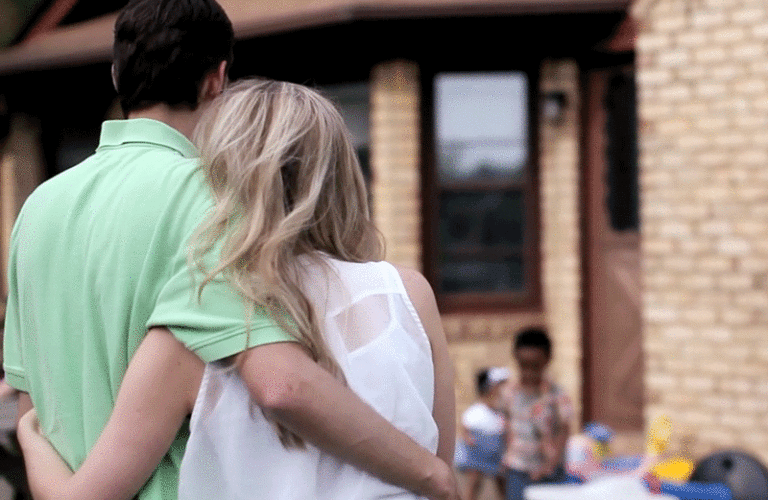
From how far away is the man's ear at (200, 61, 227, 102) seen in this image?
1.69m

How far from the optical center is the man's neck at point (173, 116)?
1.68m

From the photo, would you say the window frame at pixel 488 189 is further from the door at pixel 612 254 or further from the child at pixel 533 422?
the child at pixel 533 422

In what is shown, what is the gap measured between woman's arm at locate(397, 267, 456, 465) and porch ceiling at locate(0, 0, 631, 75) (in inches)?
232

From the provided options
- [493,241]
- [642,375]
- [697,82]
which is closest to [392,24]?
[493,241]

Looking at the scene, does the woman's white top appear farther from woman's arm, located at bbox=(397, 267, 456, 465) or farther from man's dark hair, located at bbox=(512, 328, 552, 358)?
man's dark hair, located at bbox=(512, 328, 552, 358)

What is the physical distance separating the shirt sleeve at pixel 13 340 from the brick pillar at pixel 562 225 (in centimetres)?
631

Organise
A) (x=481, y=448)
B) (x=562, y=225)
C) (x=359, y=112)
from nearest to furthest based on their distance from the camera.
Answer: (x=481, y=448) → (x=562, y=225) → (x=359, y=112)

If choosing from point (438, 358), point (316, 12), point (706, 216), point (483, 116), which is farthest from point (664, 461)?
point (438, 358)

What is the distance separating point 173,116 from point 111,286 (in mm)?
328

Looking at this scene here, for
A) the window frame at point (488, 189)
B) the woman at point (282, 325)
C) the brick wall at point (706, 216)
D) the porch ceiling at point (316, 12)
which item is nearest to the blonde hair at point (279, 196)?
the woman at point (282, 325)

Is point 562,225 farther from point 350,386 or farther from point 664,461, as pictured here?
point 350,386

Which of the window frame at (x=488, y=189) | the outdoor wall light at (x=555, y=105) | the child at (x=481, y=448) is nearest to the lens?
the child at (x=481, y=448)

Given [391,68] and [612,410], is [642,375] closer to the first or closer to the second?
[612,410]

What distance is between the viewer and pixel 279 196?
153 centimetres
